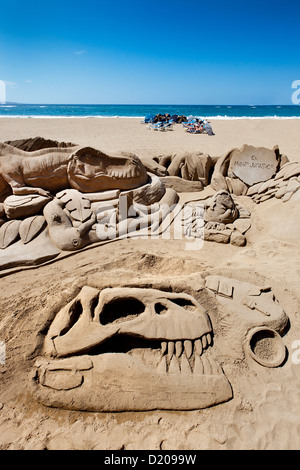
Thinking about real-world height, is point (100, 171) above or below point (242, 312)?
above

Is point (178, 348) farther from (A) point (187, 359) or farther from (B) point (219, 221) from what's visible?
(B) point (219, 221)

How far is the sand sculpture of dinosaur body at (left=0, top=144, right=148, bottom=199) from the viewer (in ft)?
12.6

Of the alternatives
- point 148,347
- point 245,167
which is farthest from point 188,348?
point 245,167

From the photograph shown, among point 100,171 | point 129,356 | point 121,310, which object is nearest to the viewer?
point 129,356

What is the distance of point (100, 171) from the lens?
4211 millimetres

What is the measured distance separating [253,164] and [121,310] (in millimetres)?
4492

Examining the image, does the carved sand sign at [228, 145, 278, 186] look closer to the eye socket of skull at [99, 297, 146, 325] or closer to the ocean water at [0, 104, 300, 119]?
the eye socket of skull at [99, 297, 146, 325]

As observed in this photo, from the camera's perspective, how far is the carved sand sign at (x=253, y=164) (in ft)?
17.9

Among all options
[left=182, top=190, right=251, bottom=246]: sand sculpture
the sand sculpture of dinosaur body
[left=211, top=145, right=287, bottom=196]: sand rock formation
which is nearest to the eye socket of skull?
[left=182, top=190, right=251, bottom=246]: sand sculpture

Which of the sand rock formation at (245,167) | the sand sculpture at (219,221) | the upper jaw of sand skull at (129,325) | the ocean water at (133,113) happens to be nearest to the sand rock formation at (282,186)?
the sand rock formation at (245,167)

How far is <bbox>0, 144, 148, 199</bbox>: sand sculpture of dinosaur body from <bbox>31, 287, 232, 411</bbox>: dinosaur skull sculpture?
2.31 m

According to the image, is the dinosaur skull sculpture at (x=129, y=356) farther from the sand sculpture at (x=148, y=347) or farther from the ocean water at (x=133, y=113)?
the ocean water at (x=133, y=113)

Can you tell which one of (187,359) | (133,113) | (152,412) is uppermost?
(133,113)
